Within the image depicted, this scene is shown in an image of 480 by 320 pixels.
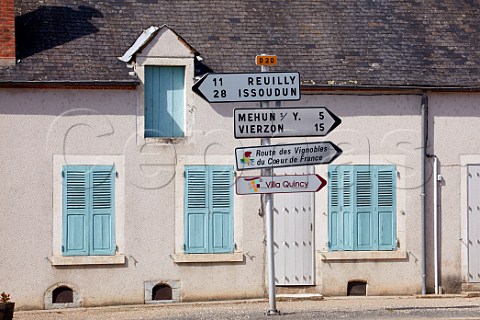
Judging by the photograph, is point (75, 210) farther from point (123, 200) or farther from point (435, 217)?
point (435, 217)

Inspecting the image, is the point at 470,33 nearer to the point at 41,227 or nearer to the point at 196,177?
the point at 196,177

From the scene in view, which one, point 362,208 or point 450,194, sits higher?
point 450,194

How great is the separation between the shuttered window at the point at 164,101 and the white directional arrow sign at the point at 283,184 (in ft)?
14.5

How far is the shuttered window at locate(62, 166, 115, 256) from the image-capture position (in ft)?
62.2

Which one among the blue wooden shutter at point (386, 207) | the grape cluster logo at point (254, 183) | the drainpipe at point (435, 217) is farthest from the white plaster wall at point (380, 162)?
the grape cluster logo at point (254, 183)

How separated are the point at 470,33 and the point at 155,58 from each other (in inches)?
238

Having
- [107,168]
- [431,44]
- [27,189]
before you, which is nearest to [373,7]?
[431,44]

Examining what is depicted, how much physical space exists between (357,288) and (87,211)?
4.87 m

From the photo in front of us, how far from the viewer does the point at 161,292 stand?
1931 centimetres

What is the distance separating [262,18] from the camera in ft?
68.1

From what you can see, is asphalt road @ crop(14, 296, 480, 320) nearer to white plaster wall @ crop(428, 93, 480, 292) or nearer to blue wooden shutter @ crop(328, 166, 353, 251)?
white plaster wall @ crop(428, 93, 480, 292)

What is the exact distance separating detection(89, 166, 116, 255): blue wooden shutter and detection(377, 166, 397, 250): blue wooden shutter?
182 inches

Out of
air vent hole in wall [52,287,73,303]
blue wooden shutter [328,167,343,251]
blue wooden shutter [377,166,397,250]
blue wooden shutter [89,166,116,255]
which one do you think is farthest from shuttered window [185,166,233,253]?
blue wooden shutter [377,166,397,250]

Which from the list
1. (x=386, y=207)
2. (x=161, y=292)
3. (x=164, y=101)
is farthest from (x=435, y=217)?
(x=164, y=101)
